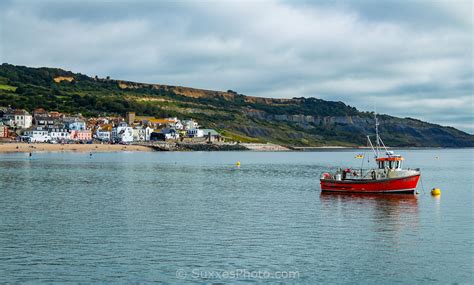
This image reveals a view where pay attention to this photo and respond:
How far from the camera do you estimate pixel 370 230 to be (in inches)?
1243

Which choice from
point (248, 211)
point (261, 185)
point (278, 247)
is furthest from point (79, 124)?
point (278, 247)

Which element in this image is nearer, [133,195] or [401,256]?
[401,256]

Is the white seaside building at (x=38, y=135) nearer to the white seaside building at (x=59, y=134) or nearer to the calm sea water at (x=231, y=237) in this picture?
the white seaside building at (x=59, y=134)

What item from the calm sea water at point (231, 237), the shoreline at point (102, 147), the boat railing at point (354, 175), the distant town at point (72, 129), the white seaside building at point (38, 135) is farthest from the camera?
the distant town at point (72, 129)

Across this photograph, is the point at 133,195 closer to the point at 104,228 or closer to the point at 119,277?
the point at 104,228

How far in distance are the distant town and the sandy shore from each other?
34.1 feet

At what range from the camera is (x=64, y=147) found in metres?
157

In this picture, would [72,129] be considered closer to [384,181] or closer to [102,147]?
[102,147]

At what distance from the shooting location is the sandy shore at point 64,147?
471 ft

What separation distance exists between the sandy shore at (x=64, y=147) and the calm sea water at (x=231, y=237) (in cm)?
9851

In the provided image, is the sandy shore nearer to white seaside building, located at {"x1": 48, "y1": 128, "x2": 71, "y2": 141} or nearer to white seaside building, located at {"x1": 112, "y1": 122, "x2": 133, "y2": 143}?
white seaside building, located at {"x1": 112, "y1": 122, "x2": 133, "y2": 143}

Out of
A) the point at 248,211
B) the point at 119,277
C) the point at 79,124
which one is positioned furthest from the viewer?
the point at 79,124

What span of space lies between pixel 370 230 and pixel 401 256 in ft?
21.2

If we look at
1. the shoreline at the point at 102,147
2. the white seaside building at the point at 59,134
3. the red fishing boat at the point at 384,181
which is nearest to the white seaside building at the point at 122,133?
the shoreline at the point at 102,147
